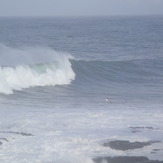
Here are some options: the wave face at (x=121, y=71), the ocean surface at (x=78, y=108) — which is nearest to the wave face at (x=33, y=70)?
the ocean surface at (x=78, y=108)

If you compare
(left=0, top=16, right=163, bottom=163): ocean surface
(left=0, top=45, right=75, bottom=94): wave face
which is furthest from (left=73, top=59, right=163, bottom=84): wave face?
(left=0, top=45, right=75, bottom=94): wave face

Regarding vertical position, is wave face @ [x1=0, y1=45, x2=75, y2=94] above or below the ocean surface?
above

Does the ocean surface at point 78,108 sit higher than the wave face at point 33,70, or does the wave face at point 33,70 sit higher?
the wave face at point 33,70

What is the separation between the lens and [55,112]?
2120cm

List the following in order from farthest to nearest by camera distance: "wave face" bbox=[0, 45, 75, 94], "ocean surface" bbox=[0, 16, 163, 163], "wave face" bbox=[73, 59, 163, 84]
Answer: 1. "wave face" bbox=[73, 59, 163, 84]
2. "wave face" bbox=[0, 45, 75, 94]
3. "ocean surface" bbox=[0, 16, 163, 163]

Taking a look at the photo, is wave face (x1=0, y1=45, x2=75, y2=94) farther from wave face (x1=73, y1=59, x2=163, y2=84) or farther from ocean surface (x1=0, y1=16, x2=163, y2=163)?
wave face (x1=73, y1=59, x2=163, y2=84)

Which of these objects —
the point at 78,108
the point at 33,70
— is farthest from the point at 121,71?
the point at 78,108

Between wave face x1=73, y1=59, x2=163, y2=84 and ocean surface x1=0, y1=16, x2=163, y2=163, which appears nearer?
ocean surface x1=0, y1=16, x2=163, y2=163

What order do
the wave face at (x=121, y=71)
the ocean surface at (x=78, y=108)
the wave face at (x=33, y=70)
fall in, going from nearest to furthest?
the ocean surface at (x=78, y=108) < the wave face at (x=33, y=70) < the wave face at (x=121, y=71)

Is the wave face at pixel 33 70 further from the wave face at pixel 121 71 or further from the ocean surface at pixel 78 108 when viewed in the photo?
the wave face at pixel 121 71

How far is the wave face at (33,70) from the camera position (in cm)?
2881

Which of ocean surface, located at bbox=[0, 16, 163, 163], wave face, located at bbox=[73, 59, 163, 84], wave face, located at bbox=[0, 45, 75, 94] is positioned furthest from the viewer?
wave face, located at bbox=[73, 59, 163, 84]

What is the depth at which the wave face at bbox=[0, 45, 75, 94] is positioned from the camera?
28.8 metres

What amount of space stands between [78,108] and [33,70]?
11.0 metres
